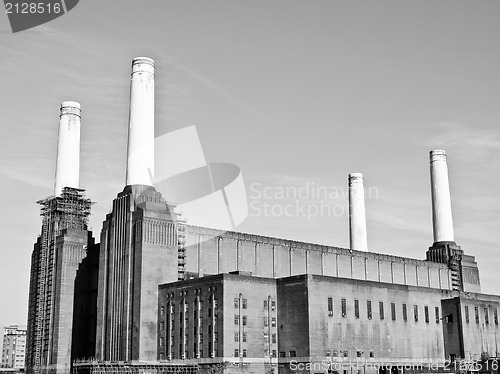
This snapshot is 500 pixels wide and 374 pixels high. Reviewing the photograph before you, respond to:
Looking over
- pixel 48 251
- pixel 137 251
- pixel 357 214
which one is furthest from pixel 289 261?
pixel 48 251

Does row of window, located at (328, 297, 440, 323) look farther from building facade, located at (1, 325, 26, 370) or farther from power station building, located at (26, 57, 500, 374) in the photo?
building facade, located at (1, 325, 26, 370)

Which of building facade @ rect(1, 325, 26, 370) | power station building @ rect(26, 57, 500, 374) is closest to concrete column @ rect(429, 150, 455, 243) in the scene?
power station building @ rect(26, 57, 500, 374)

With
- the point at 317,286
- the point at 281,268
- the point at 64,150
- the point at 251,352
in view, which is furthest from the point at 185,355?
the point at 64,150

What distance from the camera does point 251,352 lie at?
7381 centimetres

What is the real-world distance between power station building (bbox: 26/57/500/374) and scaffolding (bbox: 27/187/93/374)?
0.53 ft

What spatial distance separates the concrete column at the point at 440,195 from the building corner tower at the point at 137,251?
47.8 meters

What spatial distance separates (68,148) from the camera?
94.8 metres

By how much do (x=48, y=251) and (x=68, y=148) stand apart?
1419 centimetres

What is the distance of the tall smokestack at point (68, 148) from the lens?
94000 millimetres

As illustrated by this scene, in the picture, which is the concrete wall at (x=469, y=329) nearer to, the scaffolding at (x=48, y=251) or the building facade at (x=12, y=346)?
the scaffolding at (x=48, y=251)

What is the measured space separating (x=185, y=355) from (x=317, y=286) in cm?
1629

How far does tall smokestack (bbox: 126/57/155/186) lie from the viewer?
8331 centimetres

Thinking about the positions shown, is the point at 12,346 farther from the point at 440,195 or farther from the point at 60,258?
the point at 440,195

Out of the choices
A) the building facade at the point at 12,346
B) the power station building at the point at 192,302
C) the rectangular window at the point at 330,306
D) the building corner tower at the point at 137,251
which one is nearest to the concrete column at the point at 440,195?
the power station building at the point at 192,302
